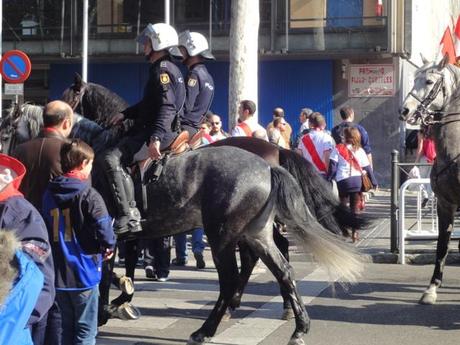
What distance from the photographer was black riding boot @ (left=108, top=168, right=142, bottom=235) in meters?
7.26

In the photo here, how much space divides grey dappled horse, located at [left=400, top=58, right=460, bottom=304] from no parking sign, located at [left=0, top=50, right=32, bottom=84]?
992cm

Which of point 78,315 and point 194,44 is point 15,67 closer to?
point 194,44

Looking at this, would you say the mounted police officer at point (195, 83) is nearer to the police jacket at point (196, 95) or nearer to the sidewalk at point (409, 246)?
the police jacket at point (196, 95)

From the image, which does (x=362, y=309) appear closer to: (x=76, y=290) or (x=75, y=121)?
(x=75, y=121)

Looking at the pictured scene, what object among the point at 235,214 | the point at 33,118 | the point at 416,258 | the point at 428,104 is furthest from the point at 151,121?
the point at 416,258

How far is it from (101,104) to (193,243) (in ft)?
12.2

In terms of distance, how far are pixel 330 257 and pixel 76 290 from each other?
2706mm

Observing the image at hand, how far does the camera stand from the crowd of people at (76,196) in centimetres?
374

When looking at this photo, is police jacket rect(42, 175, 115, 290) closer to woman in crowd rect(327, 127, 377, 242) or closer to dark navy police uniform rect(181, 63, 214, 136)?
dark navy police uniform rect(181, 63, 214, 136)

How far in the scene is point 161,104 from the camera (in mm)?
7344

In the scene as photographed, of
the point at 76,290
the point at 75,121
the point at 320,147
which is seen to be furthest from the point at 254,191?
the point at 320,147

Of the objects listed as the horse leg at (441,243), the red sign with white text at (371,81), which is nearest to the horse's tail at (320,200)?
the horse leg at (441,243)

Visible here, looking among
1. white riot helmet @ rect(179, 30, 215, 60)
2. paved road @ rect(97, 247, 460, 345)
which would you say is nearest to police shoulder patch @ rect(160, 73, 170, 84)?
white riot helmet @ rect(179, 30, 215, 60)

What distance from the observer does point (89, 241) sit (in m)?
5.38
